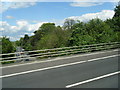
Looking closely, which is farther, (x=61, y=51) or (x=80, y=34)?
(x=80, y=34)

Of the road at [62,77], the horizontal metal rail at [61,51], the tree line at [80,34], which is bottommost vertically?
the road at [62,77]

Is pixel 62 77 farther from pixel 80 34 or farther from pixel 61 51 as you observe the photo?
pixel 80 34

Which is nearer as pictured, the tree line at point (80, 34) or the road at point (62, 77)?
the road at point (62, 77)

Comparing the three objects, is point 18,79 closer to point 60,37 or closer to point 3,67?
point 3,67

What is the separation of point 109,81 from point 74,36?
2514cm

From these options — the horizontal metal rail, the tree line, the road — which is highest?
the tree line

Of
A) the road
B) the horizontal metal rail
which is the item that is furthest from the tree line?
the road

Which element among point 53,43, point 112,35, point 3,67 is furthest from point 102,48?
point 53,43

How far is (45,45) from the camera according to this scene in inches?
2275

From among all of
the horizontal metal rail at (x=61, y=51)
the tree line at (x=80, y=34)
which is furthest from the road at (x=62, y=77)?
the tree line at (x=80, y=34)

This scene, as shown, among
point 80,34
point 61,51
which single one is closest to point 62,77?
point 61,51

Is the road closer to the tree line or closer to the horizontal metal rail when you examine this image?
the horizontal metal rail

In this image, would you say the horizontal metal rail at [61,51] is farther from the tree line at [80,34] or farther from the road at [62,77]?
the tree line at [80,34]

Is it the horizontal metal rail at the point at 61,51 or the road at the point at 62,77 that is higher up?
the horizontal metal rail at the point at 61,51
